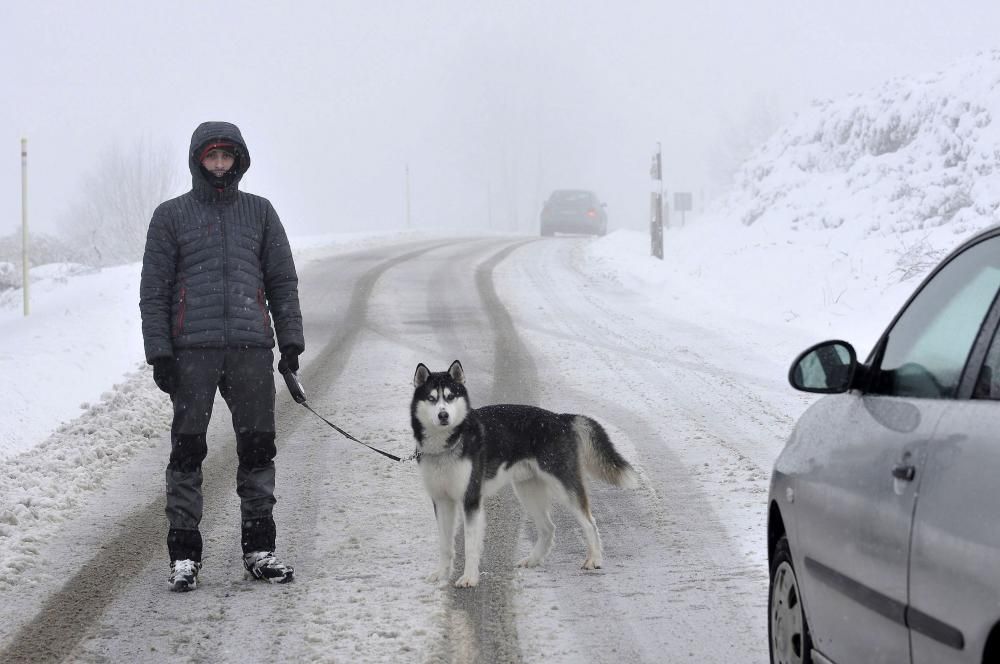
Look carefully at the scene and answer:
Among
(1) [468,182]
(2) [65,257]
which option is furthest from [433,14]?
(2) [65,257]

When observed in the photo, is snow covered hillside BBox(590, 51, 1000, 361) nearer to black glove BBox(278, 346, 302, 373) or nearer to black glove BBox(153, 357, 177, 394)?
black glove BBox(278, 346, 302, 373)

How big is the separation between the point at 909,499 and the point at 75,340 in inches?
501

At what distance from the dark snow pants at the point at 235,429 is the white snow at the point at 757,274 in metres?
0.93

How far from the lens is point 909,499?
9.45 ft

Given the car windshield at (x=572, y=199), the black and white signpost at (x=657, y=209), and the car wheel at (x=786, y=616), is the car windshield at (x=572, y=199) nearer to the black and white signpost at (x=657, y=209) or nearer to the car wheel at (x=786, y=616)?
the black and white signpost at (x=657, y=209)

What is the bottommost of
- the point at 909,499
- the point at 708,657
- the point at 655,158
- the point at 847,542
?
the point at 708,657

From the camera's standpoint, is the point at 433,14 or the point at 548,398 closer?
the point at 548,398

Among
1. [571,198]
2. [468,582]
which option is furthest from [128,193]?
[468,582]

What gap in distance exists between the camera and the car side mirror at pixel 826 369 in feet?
12.3

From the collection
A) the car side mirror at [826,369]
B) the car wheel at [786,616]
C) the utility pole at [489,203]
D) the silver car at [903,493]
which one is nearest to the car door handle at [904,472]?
the silver car at [903,493]

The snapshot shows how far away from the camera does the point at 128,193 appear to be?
194 feet

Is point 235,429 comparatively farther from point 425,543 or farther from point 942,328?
point 942,328

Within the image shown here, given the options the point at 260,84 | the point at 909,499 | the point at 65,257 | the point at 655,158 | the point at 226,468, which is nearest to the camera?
the point at 909,499

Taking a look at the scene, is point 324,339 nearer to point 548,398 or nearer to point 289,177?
point 548,398
